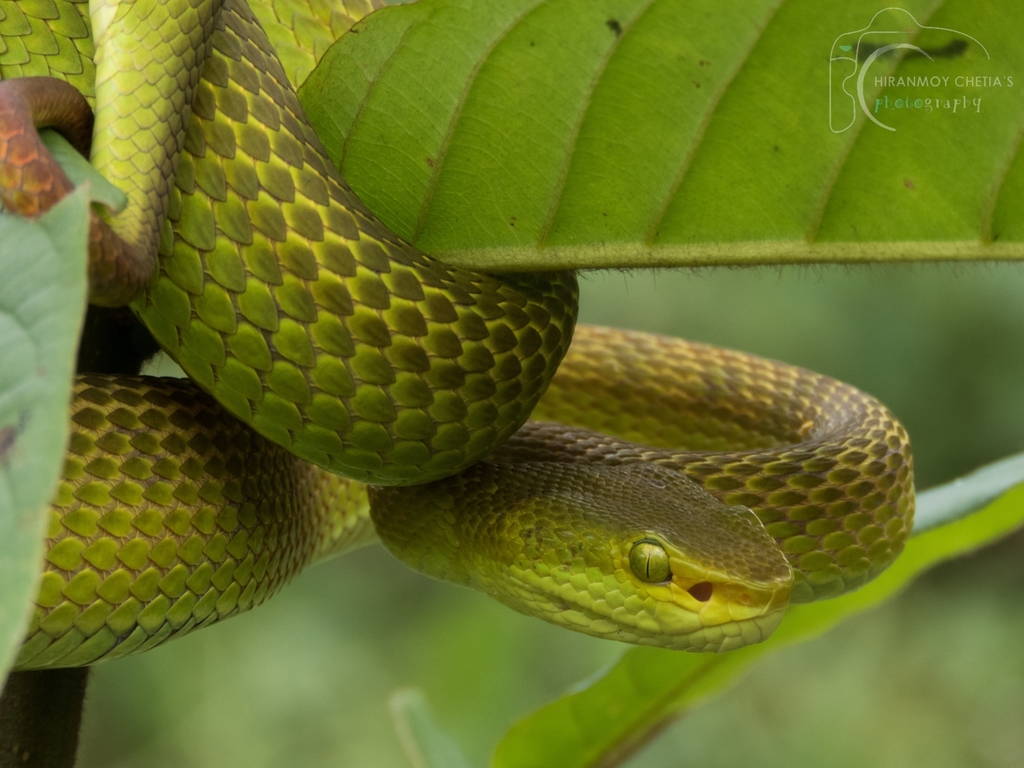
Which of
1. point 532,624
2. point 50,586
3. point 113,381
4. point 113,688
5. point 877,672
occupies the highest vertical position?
point 113,381

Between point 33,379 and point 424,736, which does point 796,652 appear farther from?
point 33,379

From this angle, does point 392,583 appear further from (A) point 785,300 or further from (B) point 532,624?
(A) point 785,300

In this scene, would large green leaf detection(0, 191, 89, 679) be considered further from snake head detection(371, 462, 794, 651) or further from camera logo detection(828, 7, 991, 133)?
snake head detection(371, 462, 794, 651)

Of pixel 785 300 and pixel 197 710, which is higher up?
pixel 785 300

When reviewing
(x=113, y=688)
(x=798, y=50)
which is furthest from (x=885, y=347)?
(x=798, y=50)

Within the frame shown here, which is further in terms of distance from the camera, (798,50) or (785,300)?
(785,300)

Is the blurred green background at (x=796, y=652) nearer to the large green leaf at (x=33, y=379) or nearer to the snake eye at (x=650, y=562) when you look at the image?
the snake eye at (x=650, y=562)

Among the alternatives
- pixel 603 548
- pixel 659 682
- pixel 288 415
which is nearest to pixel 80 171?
pixel 288 415

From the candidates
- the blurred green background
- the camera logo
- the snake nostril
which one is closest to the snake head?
the snake nostril

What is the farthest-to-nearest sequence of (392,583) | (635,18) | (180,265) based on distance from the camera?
(392,583), (180,265), (635,18)
